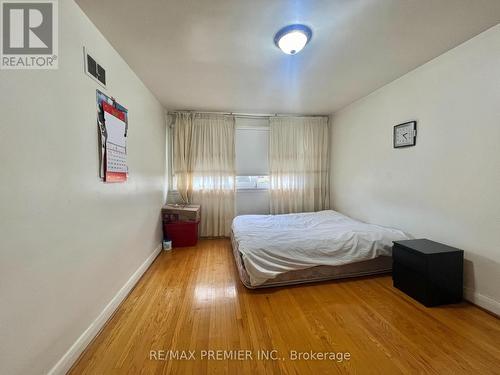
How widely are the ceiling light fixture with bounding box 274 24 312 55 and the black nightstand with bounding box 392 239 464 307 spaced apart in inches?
85.4

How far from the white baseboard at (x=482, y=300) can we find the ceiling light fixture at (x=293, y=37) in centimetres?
273

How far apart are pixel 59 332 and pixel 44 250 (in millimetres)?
536

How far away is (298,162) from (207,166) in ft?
5.97

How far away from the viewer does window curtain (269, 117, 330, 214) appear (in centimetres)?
423

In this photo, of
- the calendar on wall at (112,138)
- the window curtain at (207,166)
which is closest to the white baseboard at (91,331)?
the calendar on wall at (112,138)

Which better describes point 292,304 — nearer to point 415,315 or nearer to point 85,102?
point 415,315

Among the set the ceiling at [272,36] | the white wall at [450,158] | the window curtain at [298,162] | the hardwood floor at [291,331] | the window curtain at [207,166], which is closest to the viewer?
the hardwood floor at [291,331]

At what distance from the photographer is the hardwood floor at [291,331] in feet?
4.46

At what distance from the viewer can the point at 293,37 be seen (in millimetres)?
1745

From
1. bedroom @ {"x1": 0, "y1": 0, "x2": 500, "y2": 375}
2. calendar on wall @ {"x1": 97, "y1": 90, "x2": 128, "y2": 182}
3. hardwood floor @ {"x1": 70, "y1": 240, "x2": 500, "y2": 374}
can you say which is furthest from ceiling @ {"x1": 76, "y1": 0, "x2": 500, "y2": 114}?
hardwood floor @ {"x1": 70, "y1": 240, "x2": 500, "y2": 374}

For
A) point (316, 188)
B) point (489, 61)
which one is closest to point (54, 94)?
point (489, 61)

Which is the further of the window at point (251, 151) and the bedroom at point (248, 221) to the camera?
the window at point (251, 151)

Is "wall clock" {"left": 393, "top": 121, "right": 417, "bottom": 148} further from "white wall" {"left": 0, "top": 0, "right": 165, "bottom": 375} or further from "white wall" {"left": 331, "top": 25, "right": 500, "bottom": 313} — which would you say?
"white wall" {"left": 0, "top": 0, "right": 165, "bottom": 375}

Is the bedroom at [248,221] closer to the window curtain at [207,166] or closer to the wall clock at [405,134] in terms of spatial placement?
the wall clock at [405,134]
